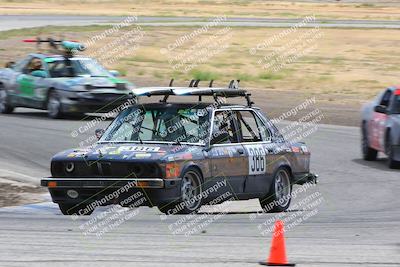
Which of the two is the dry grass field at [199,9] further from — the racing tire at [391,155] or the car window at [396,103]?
the racing tire at [391,155]

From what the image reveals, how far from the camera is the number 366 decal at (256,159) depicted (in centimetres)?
1419

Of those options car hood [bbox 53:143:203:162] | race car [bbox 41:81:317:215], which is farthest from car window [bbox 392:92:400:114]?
car hood [bbox 53:143:203:162]

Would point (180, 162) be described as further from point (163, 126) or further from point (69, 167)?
point (69, 167)

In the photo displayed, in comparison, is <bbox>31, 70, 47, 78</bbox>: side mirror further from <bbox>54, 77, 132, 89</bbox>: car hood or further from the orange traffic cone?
the orange traffic cone

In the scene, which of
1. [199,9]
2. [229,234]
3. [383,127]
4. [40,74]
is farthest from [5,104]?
[199,9]

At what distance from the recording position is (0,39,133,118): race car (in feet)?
83.8

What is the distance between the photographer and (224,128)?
14.1 metres

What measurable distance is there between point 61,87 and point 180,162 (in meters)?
13.0

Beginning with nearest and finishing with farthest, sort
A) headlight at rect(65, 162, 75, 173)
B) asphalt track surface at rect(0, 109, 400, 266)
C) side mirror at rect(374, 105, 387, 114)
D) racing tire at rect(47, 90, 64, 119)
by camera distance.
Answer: asphalt track surface at rect(0, 109, 400, 266)
headlight at rect(65, 162, 75, 173)
side mirror at rect(374, 105, 387, 114)
racing tire at rect(47, 90, 64, 119)

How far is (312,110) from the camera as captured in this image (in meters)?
29.0

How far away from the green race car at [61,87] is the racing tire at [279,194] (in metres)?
10.7

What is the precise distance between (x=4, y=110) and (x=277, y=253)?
18586 mm

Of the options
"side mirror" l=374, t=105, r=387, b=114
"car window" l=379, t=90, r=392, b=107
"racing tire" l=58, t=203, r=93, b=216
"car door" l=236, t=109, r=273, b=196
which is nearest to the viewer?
"racing tire" l=58, t=203, r=93, b=216

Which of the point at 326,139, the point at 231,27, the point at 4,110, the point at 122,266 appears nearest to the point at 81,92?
the point at 4,110
